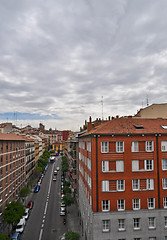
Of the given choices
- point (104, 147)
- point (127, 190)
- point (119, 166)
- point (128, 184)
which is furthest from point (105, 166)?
point (127, 190)

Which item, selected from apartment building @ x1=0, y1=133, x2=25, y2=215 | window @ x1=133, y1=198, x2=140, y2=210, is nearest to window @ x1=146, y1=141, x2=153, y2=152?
window @ x1=133, y1=198, x2=140, y2=210

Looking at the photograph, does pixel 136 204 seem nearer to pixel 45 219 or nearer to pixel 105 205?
pixel 105 205

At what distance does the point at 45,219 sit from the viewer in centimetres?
4891

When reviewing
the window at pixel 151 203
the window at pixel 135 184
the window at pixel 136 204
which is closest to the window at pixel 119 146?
the window at pixel 135 184

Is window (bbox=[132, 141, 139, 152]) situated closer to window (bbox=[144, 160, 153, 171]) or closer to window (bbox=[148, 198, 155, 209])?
window (bbox=[144, 160, 153, 171])

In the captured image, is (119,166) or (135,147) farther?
(135,147)

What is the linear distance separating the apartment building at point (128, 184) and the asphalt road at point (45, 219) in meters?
16.4

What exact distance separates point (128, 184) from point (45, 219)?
98.6ft

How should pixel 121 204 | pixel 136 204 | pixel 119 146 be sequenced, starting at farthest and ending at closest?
pixel 119 146 < pixel 136 204 < pixel 121 204

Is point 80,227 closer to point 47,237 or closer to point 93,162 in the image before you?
point 47,237

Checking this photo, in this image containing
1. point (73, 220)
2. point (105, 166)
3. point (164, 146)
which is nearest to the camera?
point (105, 166)

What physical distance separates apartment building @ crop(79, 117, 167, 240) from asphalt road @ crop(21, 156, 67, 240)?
645 inches

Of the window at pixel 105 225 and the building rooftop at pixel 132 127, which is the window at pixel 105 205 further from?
the building rooftop at pixel 132 127

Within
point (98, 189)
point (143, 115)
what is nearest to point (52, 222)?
point (98, 189)
